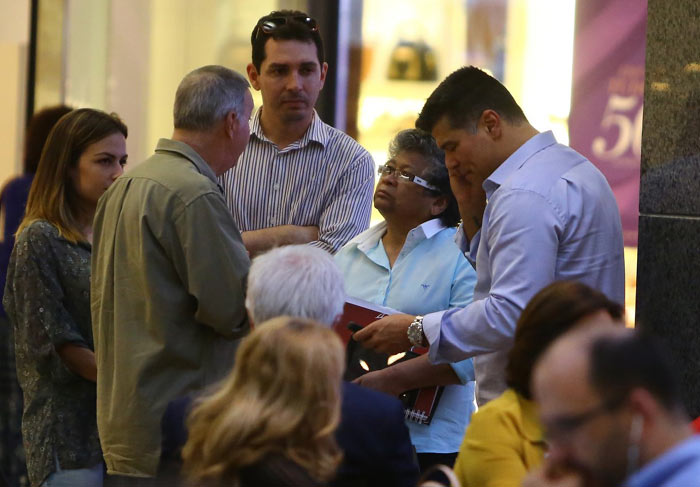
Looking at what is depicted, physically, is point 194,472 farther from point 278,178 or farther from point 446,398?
point 278,178

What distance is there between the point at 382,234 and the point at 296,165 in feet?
1.79

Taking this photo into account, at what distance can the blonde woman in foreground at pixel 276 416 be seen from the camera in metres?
2.43

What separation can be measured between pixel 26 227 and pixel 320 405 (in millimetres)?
2370

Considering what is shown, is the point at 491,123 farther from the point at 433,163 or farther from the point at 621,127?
the point at 621,127

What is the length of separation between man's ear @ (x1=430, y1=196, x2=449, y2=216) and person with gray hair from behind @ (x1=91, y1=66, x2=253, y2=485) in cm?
101

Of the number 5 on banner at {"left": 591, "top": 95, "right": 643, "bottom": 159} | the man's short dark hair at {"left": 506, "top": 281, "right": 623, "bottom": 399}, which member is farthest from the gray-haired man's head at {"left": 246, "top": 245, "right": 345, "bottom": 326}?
the number 5 on banner at {"left": 591, "top": 95, "right": 643, "bottom": 159}

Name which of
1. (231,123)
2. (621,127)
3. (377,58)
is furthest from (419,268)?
(377,58)

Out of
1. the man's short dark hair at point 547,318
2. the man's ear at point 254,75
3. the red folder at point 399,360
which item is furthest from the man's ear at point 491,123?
the man's ear at point 254,75

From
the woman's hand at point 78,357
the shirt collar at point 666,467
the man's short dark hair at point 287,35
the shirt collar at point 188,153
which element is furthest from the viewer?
the man's short dark hair at point 287,35

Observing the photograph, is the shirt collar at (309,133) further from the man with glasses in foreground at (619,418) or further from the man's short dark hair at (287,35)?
the man with glasses in foreground at (619,418)

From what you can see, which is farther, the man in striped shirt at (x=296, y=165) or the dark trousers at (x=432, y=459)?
the man in striped shirt at (x=296, y=165)

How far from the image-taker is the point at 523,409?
10.0 feet

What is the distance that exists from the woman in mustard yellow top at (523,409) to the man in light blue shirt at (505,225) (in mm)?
623

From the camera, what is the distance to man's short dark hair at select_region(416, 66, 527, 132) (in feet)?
13.1
